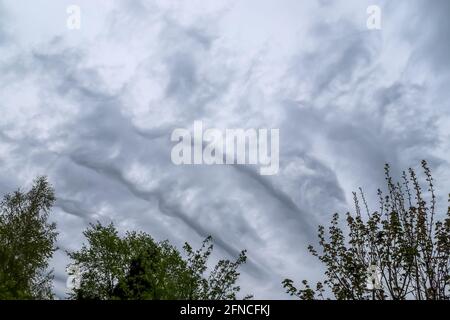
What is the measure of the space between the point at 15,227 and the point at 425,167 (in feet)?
86.9

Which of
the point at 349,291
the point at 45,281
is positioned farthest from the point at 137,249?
the point at 349,291

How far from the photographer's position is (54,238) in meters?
32.4

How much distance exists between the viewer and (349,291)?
15.6m

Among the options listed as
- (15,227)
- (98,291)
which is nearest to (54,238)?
(15,227)

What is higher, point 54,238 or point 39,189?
point 39,189

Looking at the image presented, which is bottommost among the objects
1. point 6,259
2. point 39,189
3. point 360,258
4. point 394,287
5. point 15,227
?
point 394,287

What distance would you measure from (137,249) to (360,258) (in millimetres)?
22172
